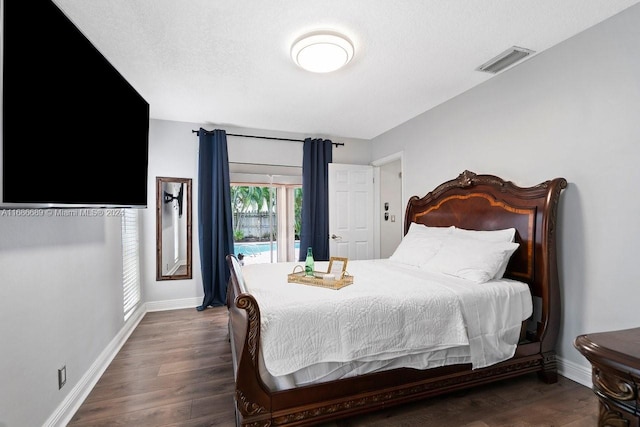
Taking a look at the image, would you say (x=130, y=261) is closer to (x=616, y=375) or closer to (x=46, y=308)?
(x=46, y=308)

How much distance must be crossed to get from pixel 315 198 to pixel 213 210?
154cm

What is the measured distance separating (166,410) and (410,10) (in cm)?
305

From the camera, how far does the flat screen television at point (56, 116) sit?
1.02 meters

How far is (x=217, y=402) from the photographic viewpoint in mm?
2014

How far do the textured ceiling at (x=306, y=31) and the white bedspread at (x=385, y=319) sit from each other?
184cm

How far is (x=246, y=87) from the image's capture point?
3.04 m

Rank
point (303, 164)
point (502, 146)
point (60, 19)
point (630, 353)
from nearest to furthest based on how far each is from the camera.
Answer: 1. point (630, 353)
2. point (60, 19)
3. point (502, 146)
4. point (303, 164)

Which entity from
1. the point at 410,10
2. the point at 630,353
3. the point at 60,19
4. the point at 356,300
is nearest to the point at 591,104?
the point at 410,10

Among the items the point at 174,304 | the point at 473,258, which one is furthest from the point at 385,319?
the point at 174,304

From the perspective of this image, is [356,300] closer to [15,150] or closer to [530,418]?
[530,418]

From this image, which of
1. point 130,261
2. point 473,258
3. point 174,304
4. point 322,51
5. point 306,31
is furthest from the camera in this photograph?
point 174,304

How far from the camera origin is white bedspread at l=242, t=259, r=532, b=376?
1643mm

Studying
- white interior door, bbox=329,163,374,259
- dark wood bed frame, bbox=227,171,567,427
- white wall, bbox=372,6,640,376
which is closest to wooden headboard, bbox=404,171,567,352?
dark wood bed frame, bbox=227,171,567,427

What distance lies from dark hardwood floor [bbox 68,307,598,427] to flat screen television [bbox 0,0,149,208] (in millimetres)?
1351
